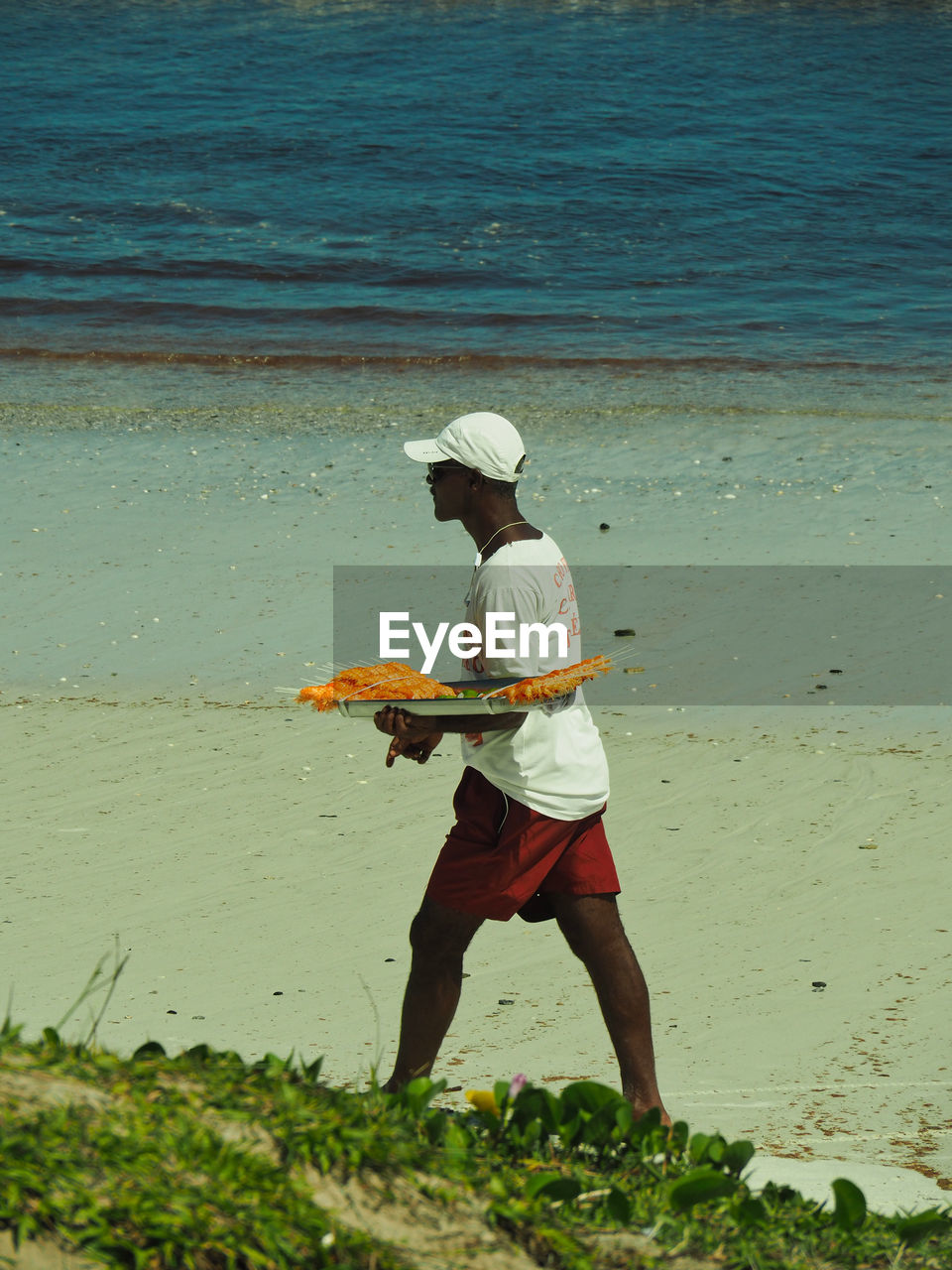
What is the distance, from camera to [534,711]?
3342 millimetres

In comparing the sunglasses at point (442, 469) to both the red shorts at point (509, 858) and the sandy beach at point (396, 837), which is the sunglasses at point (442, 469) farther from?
the sandy beach at point (396, 837)

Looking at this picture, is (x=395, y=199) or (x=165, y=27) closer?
(x=395, y=199)

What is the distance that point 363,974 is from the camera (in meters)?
4.54

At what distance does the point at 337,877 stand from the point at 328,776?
885 mm

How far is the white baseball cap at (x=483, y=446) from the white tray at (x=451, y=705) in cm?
49

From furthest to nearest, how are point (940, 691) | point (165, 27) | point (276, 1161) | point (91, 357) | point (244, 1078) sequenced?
1. point (165, 27)
2. point (91, 357)
3. point (940, 691)
4. point (244, 1078)
5. point (276, 1161)

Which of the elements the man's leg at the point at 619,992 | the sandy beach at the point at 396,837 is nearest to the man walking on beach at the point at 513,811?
the man's leg at the point at 619,992

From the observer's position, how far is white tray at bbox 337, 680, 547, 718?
3.20 meters

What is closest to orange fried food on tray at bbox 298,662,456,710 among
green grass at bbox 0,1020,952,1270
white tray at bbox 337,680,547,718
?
white tray at bbox 337,680,547,718

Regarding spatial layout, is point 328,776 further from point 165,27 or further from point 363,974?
point 165,27

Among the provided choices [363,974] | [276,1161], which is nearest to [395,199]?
[363,974]

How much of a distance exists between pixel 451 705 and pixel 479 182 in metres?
27.1

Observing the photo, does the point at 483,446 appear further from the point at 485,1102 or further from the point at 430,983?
the point at 485,1102

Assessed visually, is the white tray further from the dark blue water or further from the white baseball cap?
the dark blue water
